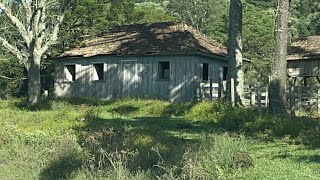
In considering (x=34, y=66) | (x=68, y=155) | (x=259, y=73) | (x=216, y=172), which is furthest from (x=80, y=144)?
(x=259, y=73)

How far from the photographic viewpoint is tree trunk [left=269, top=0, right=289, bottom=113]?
16.8 meters

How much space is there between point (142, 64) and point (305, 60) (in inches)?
372

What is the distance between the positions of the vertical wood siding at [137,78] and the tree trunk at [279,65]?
9.92m

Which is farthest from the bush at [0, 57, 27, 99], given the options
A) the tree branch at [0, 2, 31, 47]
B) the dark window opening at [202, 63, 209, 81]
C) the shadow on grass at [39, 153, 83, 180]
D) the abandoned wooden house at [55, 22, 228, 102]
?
the shadow on grass at [39, 153, 83, 180]

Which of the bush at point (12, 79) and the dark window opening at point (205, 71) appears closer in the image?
the dark window opening at point (205, 71)

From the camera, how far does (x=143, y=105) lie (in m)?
23.1

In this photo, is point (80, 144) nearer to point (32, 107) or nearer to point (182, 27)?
point (32, 107)

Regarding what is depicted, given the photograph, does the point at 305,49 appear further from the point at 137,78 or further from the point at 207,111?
the point at 207,111

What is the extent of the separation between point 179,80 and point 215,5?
40.4 m

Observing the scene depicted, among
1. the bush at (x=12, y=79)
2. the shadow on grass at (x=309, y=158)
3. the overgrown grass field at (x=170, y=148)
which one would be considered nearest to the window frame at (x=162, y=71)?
the overgrown grass field at (x=170, y=148)

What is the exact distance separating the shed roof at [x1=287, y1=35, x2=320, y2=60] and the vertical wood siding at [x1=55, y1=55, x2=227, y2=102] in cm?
436

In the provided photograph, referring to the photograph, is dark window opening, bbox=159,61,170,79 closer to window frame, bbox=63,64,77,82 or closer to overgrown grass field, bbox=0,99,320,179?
window frame, bbox=63,64,77,82

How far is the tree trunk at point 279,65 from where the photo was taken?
16812mm

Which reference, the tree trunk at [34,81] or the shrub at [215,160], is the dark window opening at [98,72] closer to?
the tree trunk at [34,81]
